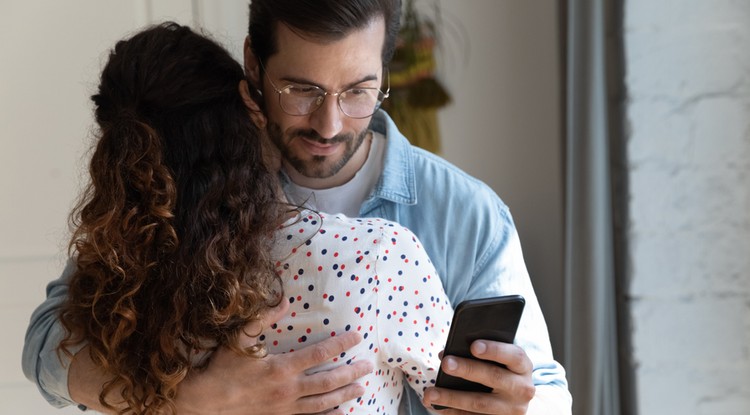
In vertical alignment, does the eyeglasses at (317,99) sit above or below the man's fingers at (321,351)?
above

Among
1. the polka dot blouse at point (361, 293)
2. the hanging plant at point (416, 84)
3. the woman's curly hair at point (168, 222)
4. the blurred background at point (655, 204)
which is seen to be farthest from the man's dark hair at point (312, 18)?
the hanging plant at point (416, 84)

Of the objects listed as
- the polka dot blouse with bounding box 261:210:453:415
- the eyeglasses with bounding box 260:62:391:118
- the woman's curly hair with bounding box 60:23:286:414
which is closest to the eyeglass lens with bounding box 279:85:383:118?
the eyeglasses with bounding box 260:62:391:118

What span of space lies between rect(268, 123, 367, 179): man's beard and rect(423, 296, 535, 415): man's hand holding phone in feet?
1.41

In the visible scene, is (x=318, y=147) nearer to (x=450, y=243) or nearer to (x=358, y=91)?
(x=358, y=91)

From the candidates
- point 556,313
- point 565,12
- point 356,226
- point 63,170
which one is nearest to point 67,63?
point 63,170

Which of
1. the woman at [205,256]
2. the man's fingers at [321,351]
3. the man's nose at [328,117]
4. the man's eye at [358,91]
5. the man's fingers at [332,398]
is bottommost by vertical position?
the man's fingers at [332,398]

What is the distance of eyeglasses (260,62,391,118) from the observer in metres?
1.38

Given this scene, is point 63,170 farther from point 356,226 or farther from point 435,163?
point 356,226

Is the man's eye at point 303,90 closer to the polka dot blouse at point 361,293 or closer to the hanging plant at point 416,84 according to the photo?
the polka dot blouse at point 361,293

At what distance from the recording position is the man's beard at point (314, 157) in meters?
1.42

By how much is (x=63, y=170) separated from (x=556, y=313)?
4.90 feet

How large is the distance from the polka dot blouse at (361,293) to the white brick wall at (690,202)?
114 cm

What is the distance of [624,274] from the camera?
6.97 feet

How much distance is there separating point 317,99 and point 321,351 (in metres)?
0.47
